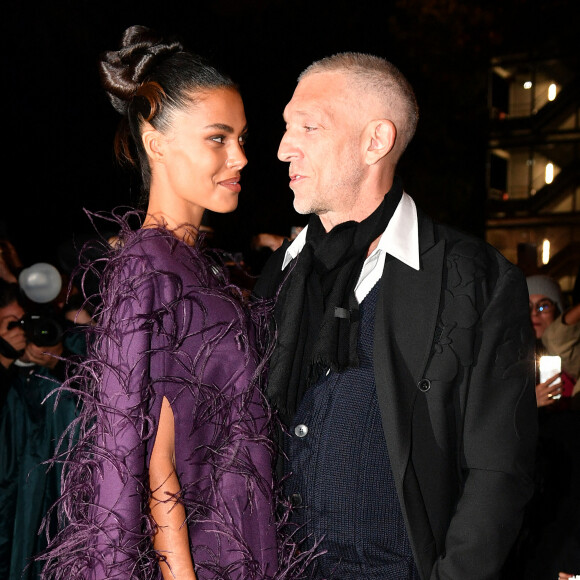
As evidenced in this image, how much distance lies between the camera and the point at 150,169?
2.09m

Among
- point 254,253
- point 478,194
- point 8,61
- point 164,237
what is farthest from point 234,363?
point 478,194

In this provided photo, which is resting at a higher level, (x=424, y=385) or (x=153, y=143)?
(x=153, y=143)

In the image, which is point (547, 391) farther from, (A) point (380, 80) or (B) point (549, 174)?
(B) point (549, 174)

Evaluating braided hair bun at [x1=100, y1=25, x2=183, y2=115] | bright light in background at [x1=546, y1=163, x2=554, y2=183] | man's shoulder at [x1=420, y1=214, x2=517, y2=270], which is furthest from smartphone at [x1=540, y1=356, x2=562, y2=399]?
bright light in background at [x1=546, y1=163, x2=554, y2=183]

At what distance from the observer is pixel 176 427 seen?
1.82 meters

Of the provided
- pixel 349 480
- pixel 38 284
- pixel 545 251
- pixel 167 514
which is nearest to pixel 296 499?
pixel 349 480

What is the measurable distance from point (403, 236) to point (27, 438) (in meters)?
2.23

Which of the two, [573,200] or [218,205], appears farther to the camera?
[573,200]

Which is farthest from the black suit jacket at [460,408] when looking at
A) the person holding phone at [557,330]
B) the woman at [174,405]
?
the person holding phone at [557,330]

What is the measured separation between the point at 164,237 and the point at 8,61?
503cm

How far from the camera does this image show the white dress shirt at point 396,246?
2027mm

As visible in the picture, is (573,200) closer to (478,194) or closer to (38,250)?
(478,194)

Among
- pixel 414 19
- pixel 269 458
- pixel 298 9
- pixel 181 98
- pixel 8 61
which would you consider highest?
pixel 414 19

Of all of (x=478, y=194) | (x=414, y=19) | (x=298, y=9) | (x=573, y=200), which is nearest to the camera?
(x=298, y=9)
